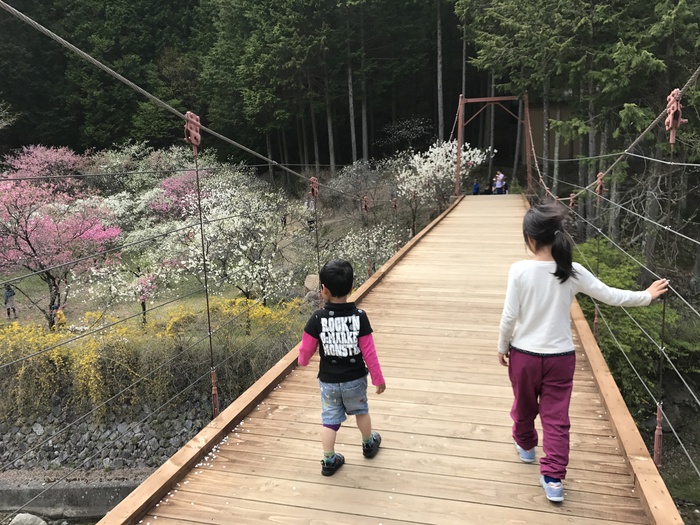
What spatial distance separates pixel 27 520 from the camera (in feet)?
20.3

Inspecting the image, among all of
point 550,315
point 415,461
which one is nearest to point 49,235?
point 415,461

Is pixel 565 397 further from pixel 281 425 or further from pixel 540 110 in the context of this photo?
pixel 540 110

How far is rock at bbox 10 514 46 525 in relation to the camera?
239 inches

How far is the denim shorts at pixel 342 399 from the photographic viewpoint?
182 cm

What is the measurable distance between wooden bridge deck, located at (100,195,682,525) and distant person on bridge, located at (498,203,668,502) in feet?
0.69

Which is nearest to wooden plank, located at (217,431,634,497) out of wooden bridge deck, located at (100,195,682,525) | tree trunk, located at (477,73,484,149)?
wooden bridge deck, located at (100,195,682,525)

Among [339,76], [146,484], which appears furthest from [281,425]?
[339,76]

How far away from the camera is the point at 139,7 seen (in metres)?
22.1

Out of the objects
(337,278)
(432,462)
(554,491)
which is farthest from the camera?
(432,462)

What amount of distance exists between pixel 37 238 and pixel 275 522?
9.76 meters

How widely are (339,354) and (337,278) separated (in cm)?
28

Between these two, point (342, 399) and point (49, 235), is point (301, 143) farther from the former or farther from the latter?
point (342, 399)

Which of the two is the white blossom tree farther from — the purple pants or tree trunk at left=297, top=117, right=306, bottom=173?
the purple pants

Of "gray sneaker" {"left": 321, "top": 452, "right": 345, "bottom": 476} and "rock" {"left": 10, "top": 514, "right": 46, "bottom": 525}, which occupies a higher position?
"gray sneaker" {"left": 321, "top": 452, "right": 345, "bottom": 476}
